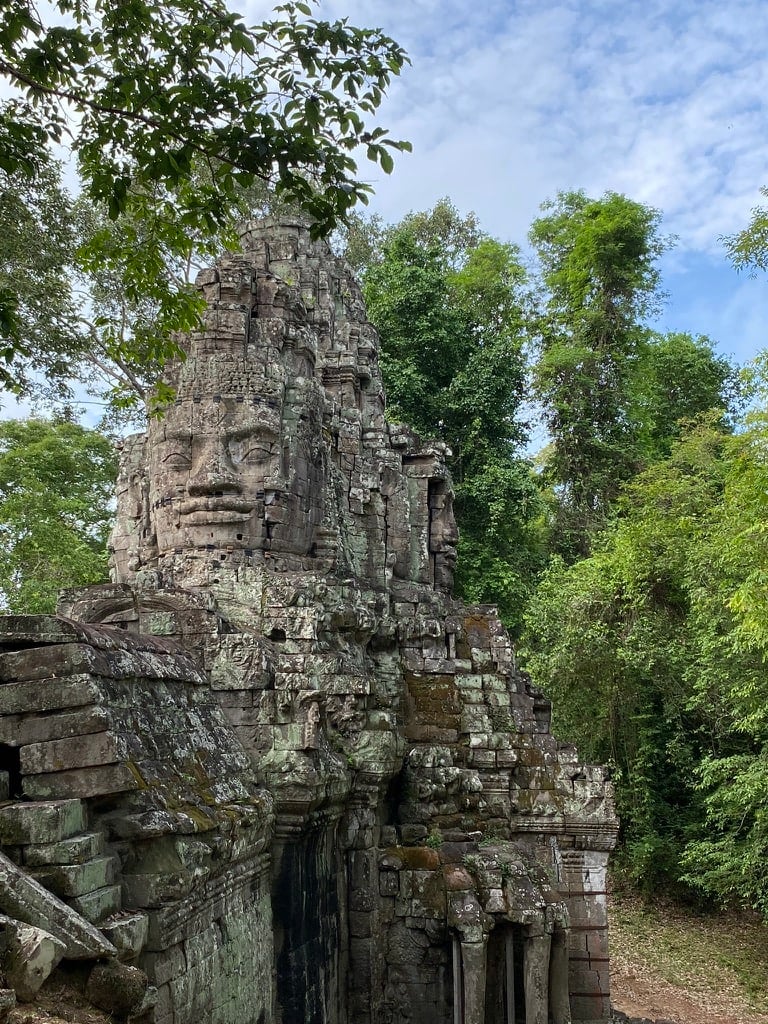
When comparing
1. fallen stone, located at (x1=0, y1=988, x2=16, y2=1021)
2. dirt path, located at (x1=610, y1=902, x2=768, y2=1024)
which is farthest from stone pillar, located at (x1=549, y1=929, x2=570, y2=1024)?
fallen stone, located at (x1=0, y1=988, x2=16, y2=1021)

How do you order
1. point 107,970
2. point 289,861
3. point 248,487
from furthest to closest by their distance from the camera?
point 248,487, point 289,861, point 107,970

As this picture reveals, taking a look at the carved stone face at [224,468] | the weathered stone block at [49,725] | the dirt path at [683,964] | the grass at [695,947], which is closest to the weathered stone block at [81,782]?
the weathered stone block at [49,725]

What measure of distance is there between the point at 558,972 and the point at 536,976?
404 millimetres

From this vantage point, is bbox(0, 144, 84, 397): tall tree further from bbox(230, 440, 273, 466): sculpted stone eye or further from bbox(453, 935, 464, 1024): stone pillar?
bbox(453, 935, 464, 1024): stone pillar

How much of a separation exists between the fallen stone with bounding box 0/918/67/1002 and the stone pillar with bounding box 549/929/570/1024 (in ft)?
23.5

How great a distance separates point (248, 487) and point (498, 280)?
1968 cm

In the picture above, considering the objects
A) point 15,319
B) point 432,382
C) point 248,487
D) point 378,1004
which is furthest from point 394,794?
point 432,382

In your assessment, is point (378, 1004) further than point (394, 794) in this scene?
No

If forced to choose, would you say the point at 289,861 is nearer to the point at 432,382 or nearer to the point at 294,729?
the point at 294,729

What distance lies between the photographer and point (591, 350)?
85.6 ft

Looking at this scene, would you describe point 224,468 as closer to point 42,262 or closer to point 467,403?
point 42,262

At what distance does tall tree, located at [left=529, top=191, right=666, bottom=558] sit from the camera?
84.1 feet

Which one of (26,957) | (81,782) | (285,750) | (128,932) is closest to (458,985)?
(285,750)

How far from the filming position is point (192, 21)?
672cm
